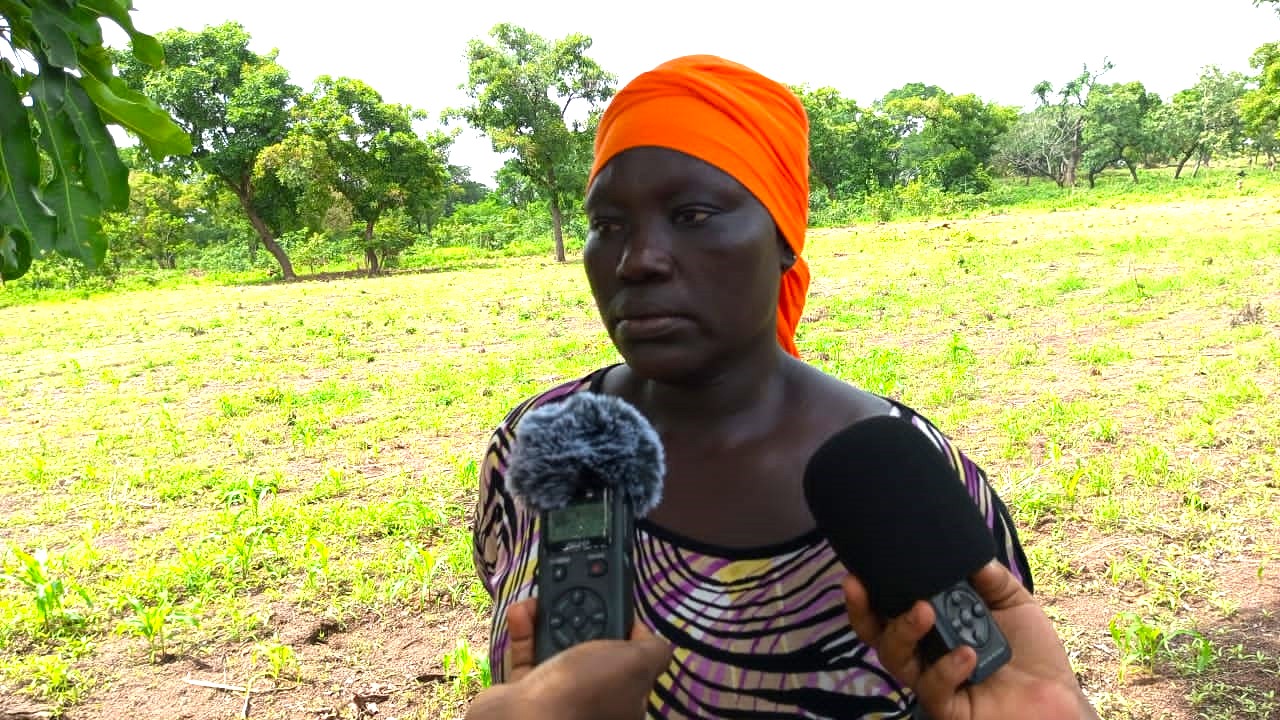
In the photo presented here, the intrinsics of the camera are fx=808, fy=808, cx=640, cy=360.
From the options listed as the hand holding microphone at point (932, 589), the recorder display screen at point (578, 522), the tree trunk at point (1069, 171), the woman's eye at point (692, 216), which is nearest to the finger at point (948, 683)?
the hand holding microphone at point (932, 589)

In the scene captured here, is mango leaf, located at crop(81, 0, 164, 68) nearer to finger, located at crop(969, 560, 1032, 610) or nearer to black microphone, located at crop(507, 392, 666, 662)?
black microphone, located at crop(507, 392, 666, 662)

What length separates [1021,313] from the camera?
32.2 feet

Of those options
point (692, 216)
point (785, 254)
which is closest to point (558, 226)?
point (785, 254)

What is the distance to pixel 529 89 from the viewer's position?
884 inches

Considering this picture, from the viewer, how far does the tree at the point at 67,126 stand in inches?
74.6

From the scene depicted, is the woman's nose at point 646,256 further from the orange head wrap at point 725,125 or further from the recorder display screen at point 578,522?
the recorder display screen at point 578,522

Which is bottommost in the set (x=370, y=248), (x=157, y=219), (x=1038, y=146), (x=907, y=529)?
(x=907, y=529)

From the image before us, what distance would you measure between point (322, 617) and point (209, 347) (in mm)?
8740

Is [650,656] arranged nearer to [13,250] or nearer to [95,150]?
[95,150]

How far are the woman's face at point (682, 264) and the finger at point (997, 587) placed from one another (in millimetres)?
535

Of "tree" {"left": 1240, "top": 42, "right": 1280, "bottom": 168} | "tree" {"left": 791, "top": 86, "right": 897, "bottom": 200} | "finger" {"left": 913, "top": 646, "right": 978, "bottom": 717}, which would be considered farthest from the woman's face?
"tree" {"left": 791, "top": 86, "right": 897, "bottom": 200}

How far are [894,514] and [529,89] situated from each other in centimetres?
2315

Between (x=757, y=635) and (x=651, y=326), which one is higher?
(x=651, y=326)

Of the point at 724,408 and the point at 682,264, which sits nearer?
the point at 682,264
